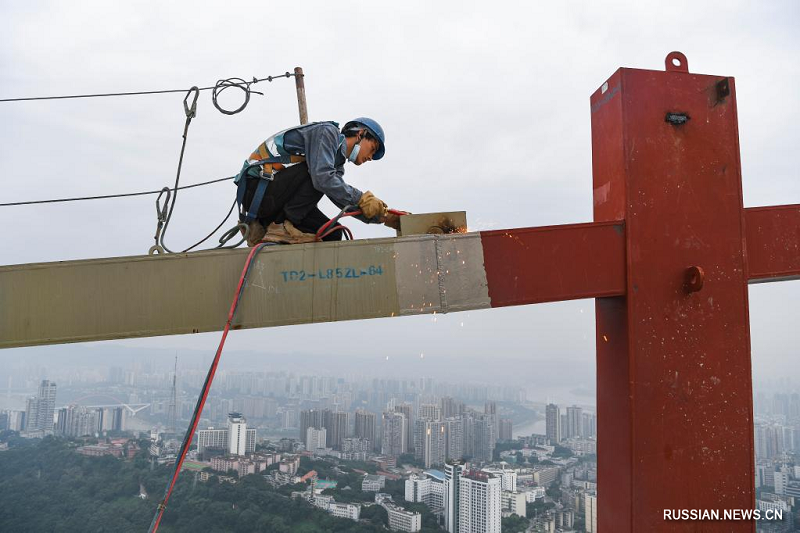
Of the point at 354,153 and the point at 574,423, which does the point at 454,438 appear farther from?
the point at 354,153

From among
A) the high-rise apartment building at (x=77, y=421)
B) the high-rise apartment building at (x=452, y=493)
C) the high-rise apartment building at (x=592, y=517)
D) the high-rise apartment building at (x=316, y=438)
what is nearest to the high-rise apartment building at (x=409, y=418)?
the high-rise apartment building at (x=452, y=493)

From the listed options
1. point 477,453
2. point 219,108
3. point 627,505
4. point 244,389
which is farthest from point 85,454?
point 627,505

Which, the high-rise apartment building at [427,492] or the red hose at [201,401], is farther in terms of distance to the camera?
the high-rise apartment building at [427,492]

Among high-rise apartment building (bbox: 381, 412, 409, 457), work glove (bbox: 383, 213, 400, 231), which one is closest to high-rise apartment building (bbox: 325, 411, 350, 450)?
high-rise apartment building (bbox: 381, 412, 409, 457)

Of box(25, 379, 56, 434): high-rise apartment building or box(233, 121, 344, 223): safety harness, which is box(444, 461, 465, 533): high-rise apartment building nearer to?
box(233, 121, 344, 223): safety harness

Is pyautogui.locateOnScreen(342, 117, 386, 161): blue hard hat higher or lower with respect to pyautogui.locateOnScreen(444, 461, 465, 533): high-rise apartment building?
higher

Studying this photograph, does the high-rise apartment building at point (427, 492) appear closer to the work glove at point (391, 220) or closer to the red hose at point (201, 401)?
the work glove at point (391, 220)

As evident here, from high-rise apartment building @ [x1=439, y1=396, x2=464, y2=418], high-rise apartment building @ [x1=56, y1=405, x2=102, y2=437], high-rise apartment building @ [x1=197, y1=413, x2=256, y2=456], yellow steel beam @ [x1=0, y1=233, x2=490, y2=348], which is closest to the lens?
yellow steel beam @ [x1=0, y1=233, x2=490, y2=348]
